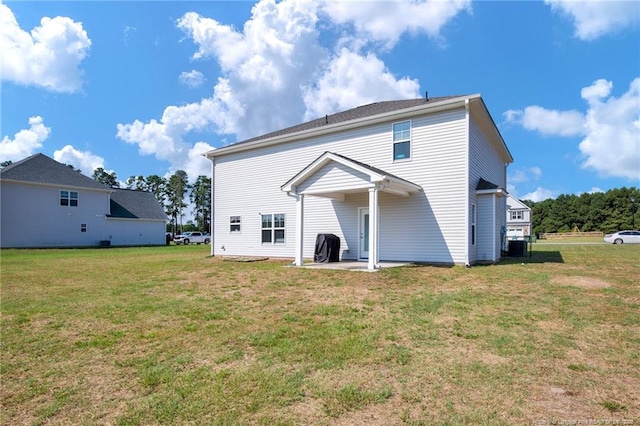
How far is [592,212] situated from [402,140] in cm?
6182

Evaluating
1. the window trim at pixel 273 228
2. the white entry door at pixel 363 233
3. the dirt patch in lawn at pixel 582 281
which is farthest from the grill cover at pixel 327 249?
the dirt patch in lawn at pixel 582 281

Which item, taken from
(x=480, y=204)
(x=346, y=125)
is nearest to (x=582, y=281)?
(x=480, y=204)

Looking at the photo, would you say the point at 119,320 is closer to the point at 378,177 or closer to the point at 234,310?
the point at 234,310

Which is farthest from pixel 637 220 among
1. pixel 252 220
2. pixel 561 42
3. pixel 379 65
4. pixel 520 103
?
pixel 252 220

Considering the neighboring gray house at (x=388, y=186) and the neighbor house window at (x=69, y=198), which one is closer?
the neighboring gray house at (x=388, y=186)

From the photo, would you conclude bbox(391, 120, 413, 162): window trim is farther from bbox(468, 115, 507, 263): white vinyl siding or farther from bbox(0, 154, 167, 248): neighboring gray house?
bbox(0, 154, 167, 248): neighboring gray house

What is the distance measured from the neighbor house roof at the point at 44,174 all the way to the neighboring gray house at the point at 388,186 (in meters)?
21.0

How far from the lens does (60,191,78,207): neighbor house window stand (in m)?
28.6

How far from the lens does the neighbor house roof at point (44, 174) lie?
26422 mm

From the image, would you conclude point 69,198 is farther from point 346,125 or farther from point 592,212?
point 592,212

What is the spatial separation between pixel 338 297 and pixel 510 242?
12.3m

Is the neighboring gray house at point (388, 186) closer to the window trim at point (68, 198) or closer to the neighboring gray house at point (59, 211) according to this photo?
the neighboring gray house at point (59, 211)

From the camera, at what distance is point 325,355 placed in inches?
159

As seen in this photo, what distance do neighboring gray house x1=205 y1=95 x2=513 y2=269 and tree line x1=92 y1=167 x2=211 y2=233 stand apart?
52.4 metres
